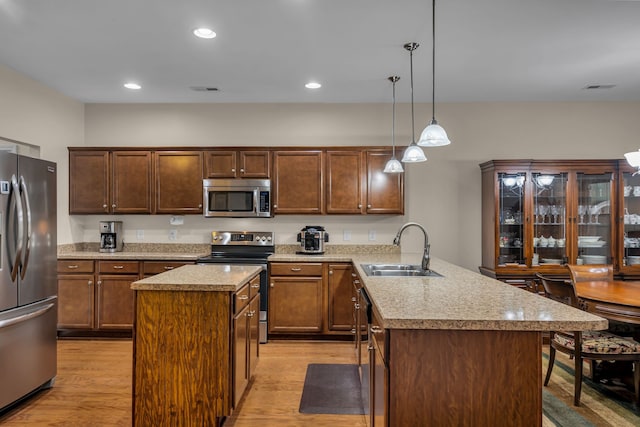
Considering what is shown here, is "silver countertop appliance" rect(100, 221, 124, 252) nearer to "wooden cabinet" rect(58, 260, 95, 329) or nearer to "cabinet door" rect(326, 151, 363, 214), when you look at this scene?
"wooden cabinet" rect(58, 260, 95, 329)

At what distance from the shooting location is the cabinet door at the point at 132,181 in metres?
4.48

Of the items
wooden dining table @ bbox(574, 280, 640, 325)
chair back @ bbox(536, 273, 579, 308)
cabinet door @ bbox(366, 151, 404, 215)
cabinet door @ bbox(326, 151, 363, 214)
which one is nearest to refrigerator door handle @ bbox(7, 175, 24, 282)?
cabinet door @ bbox(326, 151, 363, 214)

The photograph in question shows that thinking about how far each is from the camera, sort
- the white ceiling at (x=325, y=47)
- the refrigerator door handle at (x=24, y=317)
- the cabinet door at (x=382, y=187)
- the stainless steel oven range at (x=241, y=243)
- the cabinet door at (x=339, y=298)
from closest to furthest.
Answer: the refrigerator door handle at (x=24, y=317) < the white ceiling at (x=325, y=47) < the cabinet door at (x=339, y=298) < the cabinet door at (x=382, y=187) < the stainless steel oven range at (x=241, y=243)

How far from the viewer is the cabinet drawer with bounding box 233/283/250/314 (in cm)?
232

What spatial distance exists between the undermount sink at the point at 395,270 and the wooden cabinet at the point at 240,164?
5.86 ft

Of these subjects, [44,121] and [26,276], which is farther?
[44,121]

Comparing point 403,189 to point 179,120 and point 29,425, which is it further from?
point 29,425

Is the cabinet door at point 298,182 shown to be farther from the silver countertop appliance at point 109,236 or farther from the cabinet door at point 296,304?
the silver countertop appliance at point 109,236

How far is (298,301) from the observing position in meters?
4.11

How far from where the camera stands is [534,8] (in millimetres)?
2609

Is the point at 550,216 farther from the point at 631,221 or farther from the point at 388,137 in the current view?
the point at 388,137

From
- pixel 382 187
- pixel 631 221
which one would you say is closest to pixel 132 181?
pixel 382 187

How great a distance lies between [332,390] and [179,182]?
284 centimetres

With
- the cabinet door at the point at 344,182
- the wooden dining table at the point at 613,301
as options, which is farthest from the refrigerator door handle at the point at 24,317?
the wooden dining table at the point at 613,301
